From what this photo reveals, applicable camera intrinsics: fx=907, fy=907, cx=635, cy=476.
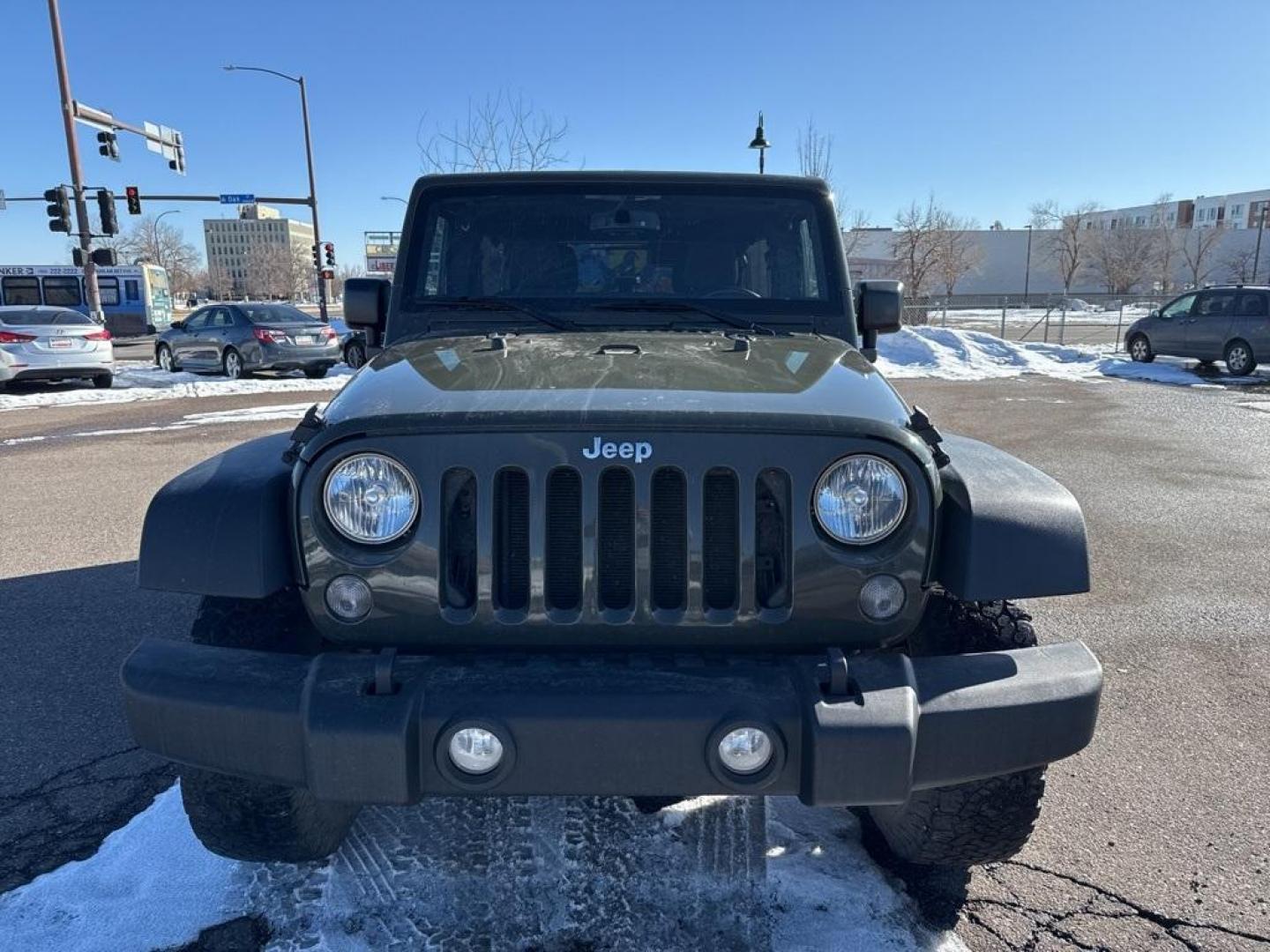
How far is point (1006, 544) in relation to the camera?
2.13 metres

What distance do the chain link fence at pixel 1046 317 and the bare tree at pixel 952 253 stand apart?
2.04 meters

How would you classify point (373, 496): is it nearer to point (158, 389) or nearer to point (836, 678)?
point (836, 678)

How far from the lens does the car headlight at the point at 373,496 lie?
2072 mm

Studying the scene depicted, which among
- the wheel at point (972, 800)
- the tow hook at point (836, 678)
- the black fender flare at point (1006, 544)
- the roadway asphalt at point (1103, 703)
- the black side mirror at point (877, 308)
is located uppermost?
the black side mirror at point (877, 308)

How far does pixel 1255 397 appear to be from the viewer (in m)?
13.7

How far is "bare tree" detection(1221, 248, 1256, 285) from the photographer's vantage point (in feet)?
212

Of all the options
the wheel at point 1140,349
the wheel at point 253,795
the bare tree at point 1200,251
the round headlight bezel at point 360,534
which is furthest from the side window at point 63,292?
the bare tree at point 1200,251

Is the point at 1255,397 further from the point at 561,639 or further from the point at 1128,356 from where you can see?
the point at 561,639

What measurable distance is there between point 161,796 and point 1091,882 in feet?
9.44

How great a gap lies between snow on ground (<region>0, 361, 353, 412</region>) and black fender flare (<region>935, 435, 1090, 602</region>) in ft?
39.3

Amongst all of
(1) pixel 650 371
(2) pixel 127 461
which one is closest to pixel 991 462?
(1) pixel 650 371

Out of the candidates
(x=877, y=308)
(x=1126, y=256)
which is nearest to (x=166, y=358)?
(x=877, y=308)

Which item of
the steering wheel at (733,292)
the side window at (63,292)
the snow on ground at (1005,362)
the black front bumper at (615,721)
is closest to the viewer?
the black front bumper at (615,721)

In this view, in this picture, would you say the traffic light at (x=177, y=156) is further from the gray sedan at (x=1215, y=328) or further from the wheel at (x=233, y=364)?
the gray sedan at (x=1215, y=328)
